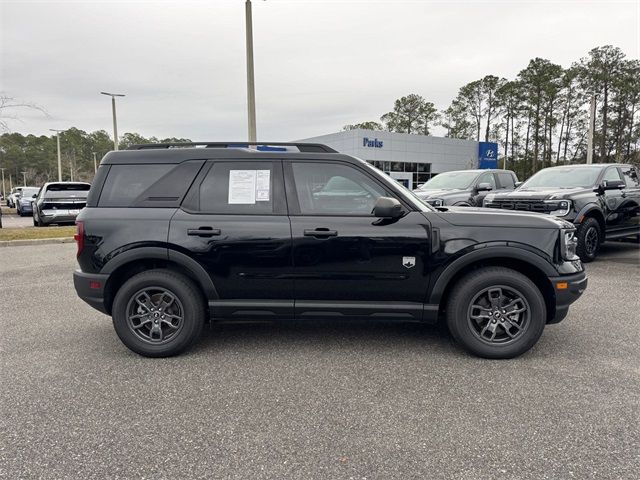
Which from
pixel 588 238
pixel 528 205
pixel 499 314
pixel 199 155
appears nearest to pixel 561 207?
pixel 528 205

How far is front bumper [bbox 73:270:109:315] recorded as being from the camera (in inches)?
148

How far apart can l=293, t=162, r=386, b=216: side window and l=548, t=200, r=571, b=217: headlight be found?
17.9 feet

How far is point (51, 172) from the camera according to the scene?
92.1 metres

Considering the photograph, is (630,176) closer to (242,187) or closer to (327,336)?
(327,336)

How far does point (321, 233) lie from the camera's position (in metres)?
3.63

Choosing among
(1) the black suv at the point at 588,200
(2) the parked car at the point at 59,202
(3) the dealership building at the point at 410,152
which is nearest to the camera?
(1) the black suv at the point at 588,200

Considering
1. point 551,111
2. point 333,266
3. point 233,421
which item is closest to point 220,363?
point 233,421

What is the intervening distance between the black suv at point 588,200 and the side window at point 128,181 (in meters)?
6.83

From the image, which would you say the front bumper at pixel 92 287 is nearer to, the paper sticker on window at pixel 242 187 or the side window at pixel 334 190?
the paper sticker on window at pixel 242 187

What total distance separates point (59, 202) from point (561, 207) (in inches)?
570

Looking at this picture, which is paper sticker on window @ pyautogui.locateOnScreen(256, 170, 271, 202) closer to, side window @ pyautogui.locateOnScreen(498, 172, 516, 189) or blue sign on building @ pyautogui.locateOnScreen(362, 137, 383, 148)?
side window @ pyautogui.locateOnScreen(498, 172, 516, 189)

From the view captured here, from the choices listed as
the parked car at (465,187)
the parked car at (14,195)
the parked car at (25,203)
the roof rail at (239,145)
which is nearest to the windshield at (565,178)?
the parked car at (465,187)

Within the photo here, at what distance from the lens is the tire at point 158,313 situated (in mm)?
3727

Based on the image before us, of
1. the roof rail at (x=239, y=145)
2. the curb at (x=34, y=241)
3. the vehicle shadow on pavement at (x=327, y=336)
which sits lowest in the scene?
the vehicle shadow on pavement at (x=327, y=336)
